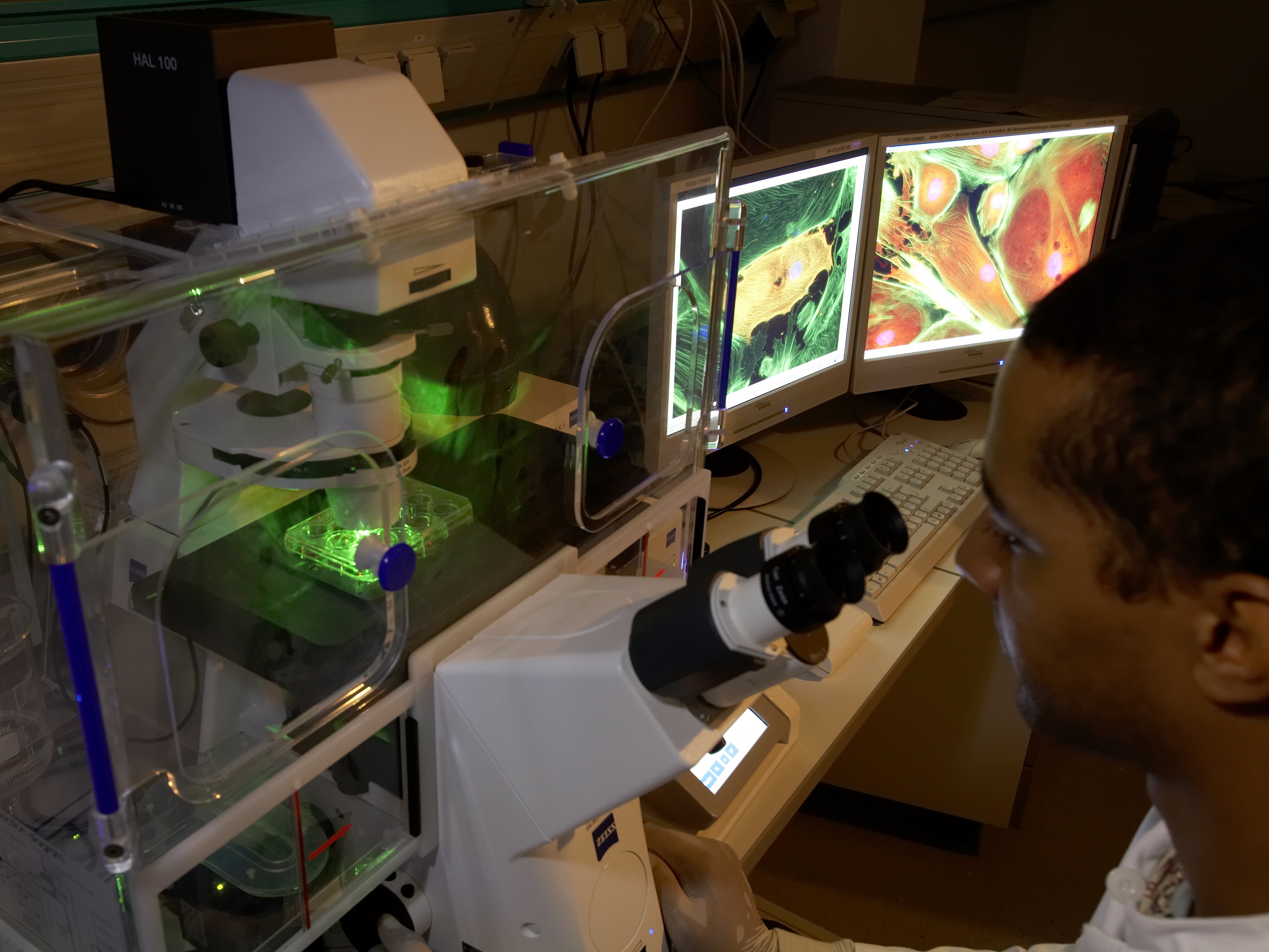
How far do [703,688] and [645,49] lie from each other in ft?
4.66

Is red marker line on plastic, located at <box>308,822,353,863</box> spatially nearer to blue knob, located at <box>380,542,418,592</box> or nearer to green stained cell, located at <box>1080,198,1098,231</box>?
blue knob, located at <box>380,542,418,592</box>

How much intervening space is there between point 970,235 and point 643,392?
996 millimetres

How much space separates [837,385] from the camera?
188cm

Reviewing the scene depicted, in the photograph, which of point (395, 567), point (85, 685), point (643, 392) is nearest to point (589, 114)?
point (643, 392)

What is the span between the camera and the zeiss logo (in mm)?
897

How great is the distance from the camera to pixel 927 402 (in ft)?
6.79

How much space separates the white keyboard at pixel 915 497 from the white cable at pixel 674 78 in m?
0.74

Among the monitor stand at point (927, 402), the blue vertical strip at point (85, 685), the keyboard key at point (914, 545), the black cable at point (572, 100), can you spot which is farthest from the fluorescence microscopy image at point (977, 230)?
the blue vertical strip at point (85, 685)

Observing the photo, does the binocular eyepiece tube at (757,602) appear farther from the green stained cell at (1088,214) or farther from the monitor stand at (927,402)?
the green stained cell at (1088,214)

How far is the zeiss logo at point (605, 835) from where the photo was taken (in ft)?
2.94

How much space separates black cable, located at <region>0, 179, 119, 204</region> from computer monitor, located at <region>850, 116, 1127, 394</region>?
4.10ft

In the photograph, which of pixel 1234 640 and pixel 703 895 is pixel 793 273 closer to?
pixel 703 895

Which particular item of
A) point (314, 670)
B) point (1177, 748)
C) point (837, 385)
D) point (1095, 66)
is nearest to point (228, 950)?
point (314, 670)

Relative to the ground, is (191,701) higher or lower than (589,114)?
lower
